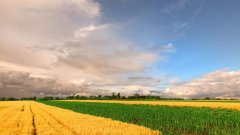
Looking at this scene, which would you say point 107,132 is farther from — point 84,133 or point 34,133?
point 34,133

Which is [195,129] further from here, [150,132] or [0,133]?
[0,133]

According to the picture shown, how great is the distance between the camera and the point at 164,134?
2002cm

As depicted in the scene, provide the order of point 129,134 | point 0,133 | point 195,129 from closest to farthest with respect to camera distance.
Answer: point 129,134 → point 0,133 → point 195,129

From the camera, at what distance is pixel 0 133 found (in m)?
20.4

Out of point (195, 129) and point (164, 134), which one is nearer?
point (164, 134)

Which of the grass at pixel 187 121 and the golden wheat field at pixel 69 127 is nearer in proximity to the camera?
the golden wheat field at pixel 69 127

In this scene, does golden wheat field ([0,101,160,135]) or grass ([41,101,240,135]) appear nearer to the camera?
golden wheat field ([0,101,160,135])

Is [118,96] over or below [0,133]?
over

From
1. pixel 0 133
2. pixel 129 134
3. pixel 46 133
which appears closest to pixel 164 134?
pixel 129 134

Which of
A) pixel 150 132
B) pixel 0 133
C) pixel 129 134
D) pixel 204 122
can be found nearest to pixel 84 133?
pixel 129 134

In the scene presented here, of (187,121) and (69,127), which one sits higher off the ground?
(187,121)

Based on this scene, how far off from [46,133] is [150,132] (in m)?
6.27

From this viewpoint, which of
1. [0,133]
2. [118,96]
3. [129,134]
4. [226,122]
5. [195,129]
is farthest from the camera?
[118,96]

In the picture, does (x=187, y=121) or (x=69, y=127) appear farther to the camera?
(x=187, y=121)
